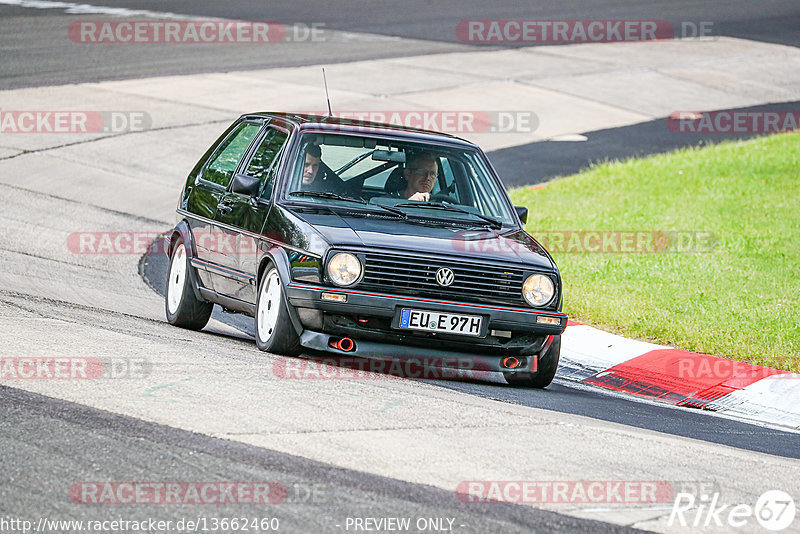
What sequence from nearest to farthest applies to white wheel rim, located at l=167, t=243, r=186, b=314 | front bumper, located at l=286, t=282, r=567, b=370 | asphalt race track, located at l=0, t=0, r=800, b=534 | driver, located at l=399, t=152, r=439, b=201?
asphalt race track, located at l=0, t=0, r=800, b=534 → front bumper, located at l=286, t=282, r=567, b=370 → driver, located at l=399, t=152, r=439, b=201 → white wheel rim, located at l=167, t=243, r=186, b=314

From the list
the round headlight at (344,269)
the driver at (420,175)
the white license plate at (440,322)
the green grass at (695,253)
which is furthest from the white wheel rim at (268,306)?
the green grass at (695,253)

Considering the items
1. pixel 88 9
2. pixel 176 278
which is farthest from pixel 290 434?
pixel 88 9

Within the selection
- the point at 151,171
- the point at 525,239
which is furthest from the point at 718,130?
the point at 525,239

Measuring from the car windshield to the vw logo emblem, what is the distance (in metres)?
0.80

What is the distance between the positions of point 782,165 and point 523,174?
388cm

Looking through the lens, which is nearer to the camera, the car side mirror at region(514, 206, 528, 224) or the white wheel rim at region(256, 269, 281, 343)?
the white wheel rim at region(256, 269, 281, 343)

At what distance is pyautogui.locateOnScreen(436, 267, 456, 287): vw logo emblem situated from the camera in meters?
7.58

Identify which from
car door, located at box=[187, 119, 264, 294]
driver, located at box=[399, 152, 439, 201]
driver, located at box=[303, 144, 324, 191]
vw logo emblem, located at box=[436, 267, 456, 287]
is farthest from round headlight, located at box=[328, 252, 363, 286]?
car door, located at box=[187, 119, 264, 294]

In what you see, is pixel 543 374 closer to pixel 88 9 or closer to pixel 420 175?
pixel 420 175

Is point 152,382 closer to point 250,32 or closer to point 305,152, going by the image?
point 305,152

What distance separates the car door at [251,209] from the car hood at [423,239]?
553 mm

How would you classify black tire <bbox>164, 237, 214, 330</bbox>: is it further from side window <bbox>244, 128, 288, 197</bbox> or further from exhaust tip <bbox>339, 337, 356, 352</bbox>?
exhaust tip <bbox>339, 337, 356, 352</bbox>

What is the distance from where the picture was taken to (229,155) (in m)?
9.62

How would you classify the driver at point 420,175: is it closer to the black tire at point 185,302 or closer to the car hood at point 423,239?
the car hood at point 423,239
